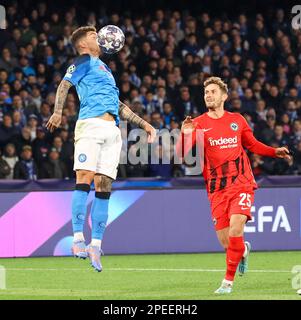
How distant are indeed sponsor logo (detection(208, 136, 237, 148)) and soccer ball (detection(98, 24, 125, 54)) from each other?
1.39 m

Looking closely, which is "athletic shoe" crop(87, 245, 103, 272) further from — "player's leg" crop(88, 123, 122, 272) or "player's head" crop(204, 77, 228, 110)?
"player's head" crop(204, 77, 228, 110)

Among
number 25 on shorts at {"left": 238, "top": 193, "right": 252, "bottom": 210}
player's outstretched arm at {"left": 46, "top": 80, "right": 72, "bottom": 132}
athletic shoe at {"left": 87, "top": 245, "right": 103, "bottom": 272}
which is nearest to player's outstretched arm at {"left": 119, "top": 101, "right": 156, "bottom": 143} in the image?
player's outstretched arm at {"left": 46, "top": 80, "right": 72, "bottom": 132}

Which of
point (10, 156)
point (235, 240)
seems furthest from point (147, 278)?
point (10, 156)

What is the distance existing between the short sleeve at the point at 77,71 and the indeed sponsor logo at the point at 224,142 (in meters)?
1.53

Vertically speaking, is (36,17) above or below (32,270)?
above

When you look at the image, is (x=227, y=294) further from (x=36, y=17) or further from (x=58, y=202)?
(x=36, y=17)

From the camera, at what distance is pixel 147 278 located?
12133 mm

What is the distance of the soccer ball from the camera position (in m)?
10.7

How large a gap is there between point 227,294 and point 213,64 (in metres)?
12.7

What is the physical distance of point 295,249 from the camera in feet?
53.6

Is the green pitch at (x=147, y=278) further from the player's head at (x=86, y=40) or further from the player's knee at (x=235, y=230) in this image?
the player's head at (x=86, y=40)

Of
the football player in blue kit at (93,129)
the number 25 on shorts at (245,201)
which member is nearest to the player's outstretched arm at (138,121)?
the football player in blue kit at (93,129)

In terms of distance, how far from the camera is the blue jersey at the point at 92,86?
1047 centimetres

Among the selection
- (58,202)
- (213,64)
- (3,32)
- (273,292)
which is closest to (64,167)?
(58,202)
